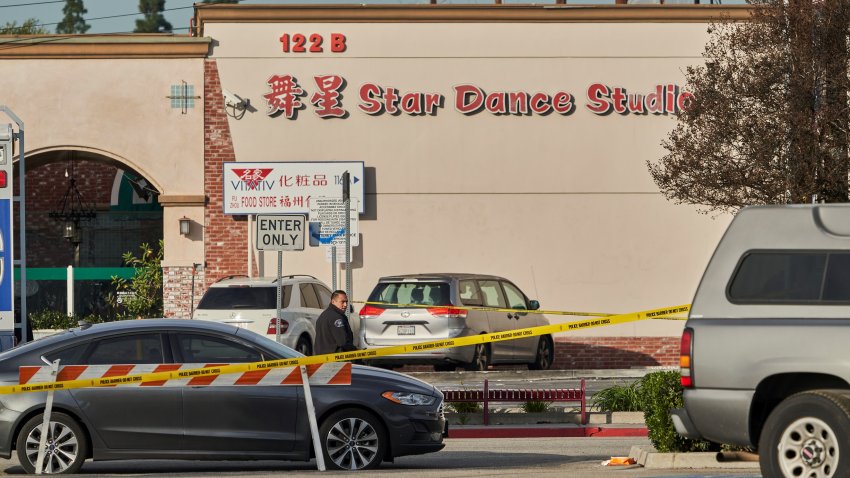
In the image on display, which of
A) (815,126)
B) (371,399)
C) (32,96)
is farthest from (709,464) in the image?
(32,96)

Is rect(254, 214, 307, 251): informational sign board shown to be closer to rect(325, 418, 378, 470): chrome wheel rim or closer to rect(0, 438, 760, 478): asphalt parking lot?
rect(0, 438, 760, 478): asphalt parking lot

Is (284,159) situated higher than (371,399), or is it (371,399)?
(284,159)

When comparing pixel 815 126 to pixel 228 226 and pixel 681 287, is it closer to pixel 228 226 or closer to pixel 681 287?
pixel 681 287

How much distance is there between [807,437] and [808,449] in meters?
0.09

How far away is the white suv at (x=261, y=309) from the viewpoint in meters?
24.4

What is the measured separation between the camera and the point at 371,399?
43.0ft

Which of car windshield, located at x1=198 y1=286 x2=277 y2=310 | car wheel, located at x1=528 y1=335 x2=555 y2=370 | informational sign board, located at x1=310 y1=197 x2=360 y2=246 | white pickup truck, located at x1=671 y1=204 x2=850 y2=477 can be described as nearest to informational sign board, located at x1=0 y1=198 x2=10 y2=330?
informational sign board, located at x1=310 y1=197 x2=360 y2=246

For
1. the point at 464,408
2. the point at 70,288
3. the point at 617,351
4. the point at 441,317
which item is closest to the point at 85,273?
the point at 70,288

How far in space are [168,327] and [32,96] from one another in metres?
18.8

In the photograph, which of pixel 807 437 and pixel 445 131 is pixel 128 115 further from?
pixel 807 437

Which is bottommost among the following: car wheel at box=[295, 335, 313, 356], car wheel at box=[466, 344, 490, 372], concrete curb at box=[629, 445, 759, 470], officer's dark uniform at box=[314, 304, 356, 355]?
concrete curb at box=[629, 445, 759, 470]

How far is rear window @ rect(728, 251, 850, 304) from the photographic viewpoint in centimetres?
977

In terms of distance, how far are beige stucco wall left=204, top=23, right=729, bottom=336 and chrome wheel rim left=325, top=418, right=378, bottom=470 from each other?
18.0 meters

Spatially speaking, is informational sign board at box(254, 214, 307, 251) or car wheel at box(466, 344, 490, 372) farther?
car wheel at box(466, 344, 490, 372)
